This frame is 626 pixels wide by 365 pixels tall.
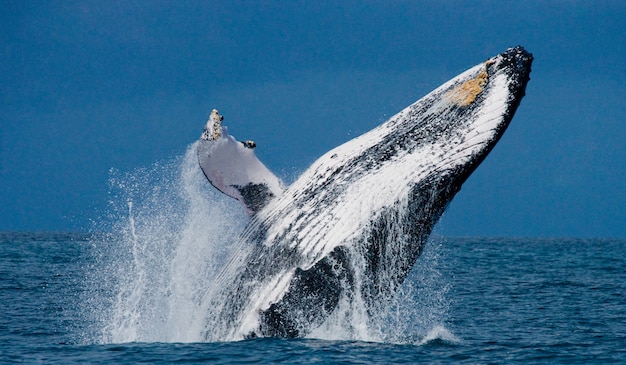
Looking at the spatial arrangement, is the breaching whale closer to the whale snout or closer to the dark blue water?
the whale snout

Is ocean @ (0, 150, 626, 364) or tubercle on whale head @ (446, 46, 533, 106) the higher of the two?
tubercle on whale head @ (446, 46, 533, 106)

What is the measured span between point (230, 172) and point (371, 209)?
1675 mm

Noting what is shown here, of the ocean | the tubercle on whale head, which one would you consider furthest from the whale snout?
the ocean

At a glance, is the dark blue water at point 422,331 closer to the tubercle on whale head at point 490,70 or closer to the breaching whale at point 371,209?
the breaching whale at point 371,209

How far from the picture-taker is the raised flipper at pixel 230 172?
906 centimetres

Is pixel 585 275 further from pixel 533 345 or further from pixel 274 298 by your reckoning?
pixel 274 298

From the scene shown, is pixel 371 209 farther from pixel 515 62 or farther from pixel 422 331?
pixel 422 331

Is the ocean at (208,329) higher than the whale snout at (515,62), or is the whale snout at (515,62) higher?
the whale snout at (515,62)

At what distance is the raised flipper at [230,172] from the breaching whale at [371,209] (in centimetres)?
34

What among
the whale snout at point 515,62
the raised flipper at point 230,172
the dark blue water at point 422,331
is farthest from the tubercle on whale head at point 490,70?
the raised flipper at point 230,172

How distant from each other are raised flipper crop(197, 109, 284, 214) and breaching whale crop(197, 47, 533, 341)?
339mm

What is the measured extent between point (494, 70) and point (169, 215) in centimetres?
514

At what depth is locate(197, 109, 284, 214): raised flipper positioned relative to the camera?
906 cm

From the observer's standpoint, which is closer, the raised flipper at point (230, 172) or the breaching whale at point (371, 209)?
the breaching whale at point (371, 209)
